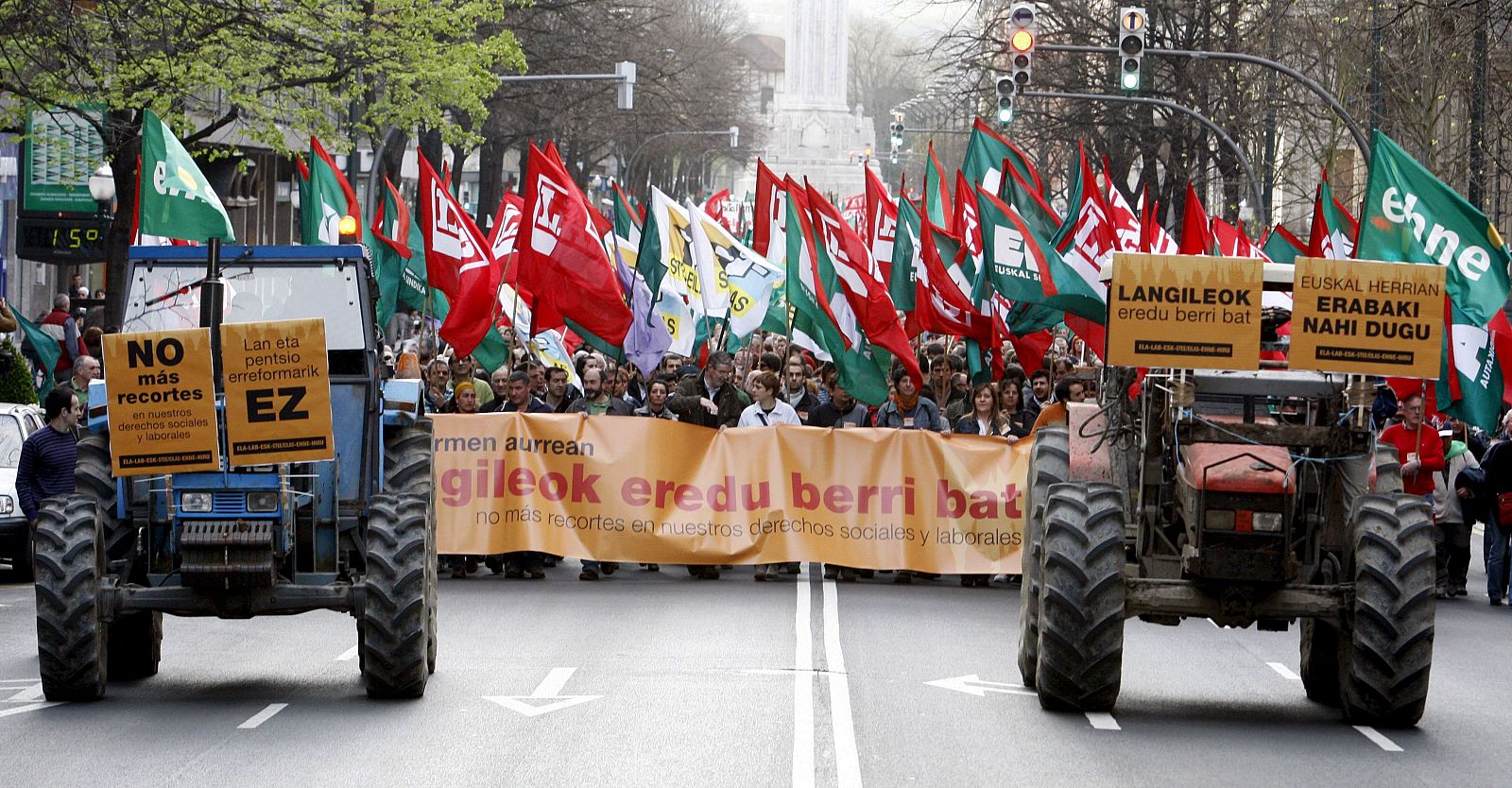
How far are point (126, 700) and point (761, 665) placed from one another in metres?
3.49

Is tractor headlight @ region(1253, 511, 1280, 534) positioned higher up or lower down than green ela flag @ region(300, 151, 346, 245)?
lower down

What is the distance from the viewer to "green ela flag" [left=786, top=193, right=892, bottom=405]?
20.7m

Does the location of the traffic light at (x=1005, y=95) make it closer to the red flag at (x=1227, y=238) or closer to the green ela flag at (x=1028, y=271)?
the red flag at (x=1227, y=238)

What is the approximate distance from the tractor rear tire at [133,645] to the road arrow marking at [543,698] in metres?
2.05

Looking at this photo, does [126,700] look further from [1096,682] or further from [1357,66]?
[1357,66]

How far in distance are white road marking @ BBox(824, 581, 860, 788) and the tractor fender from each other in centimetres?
168

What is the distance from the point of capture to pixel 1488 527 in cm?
1931

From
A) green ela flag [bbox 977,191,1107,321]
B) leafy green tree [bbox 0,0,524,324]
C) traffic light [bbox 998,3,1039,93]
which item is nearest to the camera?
green ela flag [bbox 977,191,1107,321]

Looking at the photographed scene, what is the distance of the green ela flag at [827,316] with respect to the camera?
20.7 metres

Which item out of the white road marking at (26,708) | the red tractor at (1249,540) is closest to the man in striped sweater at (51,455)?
the white road marking at (26,708)

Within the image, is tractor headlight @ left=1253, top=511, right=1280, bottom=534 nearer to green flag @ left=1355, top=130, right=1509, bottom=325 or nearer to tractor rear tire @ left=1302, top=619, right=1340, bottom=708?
tractor rear tire @ left=1302, top=619, right=1340, bottom=708

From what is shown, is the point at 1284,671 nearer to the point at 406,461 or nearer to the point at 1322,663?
the point at 1322,663

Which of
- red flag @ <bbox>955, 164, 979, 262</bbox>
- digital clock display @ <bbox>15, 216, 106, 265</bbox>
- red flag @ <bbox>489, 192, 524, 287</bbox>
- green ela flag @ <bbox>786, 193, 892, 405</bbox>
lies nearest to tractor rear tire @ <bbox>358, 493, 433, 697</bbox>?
green ela flag @ <bbox>786, 193, 892, 405</bbox>

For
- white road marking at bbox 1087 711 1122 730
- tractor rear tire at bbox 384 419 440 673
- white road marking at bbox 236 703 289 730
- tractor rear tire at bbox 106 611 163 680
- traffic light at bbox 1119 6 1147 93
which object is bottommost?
white road marking at bbox 1087 711 1122 730
